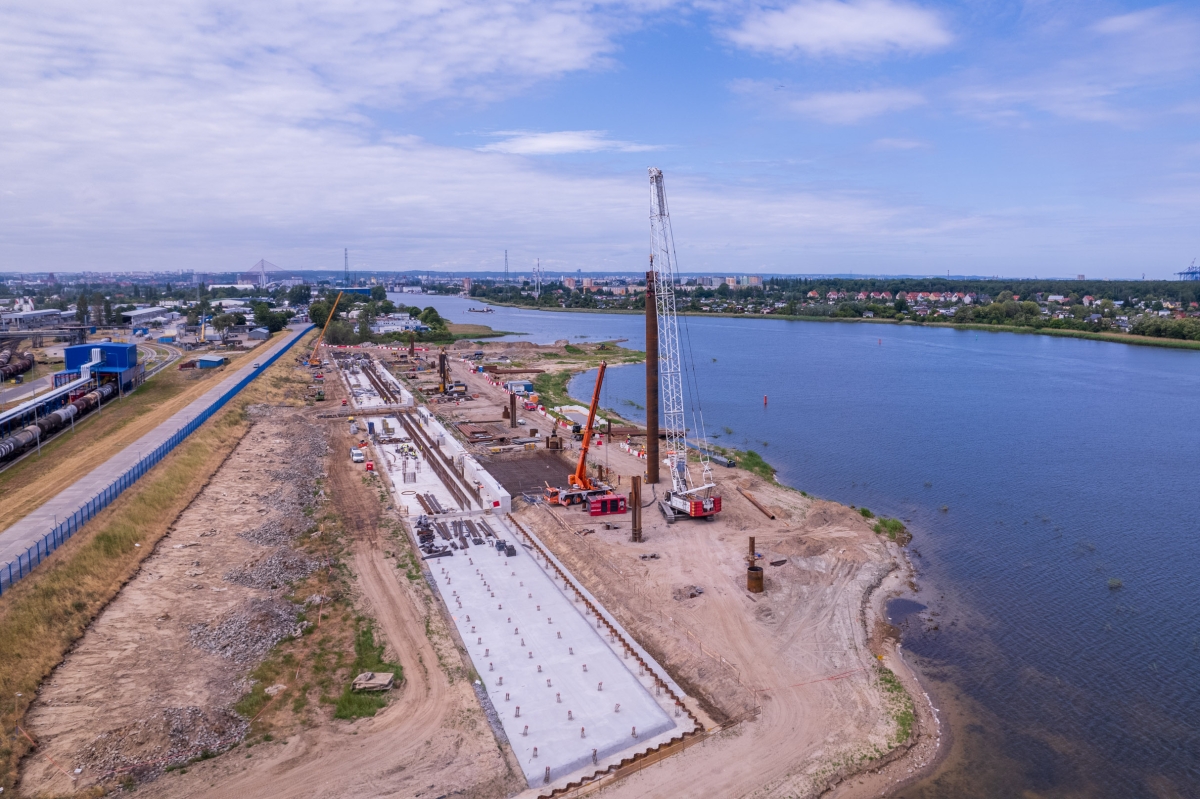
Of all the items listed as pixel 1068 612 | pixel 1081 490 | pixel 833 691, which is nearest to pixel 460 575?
pixel 833 691

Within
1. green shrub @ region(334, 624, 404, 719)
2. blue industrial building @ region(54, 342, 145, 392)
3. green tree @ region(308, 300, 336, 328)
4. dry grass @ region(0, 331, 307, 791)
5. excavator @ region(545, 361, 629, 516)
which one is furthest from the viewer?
green tree @ region(308, 300, 336, 328)

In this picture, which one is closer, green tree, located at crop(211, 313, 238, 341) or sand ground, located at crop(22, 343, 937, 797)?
sand ground, located at crop(22, 343, 937, 797)

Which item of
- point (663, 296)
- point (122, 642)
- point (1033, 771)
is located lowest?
point (1033, 771)

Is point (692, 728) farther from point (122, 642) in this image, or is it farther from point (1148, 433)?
point (1148, 433)

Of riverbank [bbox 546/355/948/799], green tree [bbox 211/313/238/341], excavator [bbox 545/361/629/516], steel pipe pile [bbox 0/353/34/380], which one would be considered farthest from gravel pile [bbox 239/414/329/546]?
green tree [bbox 211/313/238/341]

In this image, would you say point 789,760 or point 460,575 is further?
point 460,575

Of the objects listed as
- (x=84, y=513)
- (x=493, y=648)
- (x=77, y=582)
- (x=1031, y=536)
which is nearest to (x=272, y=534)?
(x=84, y=513)

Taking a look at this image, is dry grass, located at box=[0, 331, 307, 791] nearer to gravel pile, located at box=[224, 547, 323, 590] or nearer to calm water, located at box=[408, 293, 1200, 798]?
gravel pile, located at box=[224, 547, 323, 590]
